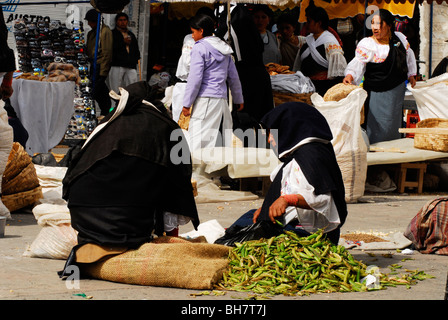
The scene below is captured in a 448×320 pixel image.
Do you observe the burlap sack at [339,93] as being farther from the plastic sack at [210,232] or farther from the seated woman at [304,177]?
the seated woman at [304,177]

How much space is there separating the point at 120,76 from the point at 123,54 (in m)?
0.45

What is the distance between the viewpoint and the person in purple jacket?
9.70 metres

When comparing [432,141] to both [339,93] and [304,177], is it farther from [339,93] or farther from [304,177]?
[304,177]

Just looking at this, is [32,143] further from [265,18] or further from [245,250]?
[245,250]

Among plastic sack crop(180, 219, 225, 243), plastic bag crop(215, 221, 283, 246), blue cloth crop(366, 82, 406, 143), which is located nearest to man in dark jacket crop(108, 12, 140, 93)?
blue cloth crop(366, 82, 406, 143)

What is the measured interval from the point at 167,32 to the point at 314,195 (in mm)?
12154

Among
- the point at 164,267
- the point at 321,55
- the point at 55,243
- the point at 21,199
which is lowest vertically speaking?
the point at 21,199

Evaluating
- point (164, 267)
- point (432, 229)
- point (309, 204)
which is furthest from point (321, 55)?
point (164, 267)

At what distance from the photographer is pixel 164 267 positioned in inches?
178

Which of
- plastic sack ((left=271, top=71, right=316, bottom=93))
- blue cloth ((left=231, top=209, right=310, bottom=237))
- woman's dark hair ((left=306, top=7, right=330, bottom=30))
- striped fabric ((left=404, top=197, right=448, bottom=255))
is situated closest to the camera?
blue cloth ((left=231, top=209, right=310, bottom=237))

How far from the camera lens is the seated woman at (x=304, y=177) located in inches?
193

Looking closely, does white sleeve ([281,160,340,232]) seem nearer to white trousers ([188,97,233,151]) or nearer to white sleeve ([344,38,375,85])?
white trousers ([188,97,233,151])

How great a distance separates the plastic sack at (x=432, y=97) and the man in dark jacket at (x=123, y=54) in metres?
5.28

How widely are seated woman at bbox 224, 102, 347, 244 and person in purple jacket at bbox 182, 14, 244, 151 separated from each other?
454 cm
